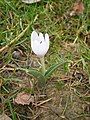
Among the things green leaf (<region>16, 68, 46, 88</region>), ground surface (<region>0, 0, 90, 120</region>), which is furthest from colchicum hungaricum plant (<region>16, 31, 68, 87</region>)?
ground surface (<region>0, 0, 90, 120</region>)

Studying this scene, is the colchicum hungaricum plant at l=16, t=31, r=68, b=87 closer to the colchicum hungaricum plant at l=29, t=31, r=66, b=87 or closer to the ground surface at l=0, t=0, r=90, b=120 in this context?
the colchicum hungaricum plant at l=29, t=31, r=66, b=87

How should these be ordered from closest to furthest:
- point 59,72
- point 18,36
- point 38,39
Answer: point 38,39 → point 59,72 → point 18,36

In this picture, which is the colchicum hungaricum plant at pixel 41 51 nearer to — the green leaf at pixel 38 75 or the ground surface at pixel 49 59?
the green leaf at pixel 38 75

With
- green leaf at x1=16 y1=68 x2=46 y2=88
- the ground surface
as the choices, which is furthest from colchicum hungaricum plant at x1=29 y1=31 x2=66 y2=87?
the ground surface

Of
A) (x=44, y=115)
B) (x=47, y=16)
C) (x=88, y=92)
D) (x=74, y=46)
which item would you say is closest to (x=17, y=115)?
(x=44, y=115)

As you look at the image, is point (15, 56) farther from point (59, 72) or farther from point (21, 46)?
point (59, 72)

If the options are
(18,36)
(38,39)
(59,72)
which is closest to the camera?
(38,39)

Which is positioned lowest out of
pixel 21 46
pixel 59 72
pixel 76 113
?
pixel 76 113

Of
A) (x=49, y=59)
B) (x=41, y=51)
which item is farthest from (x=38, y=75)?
(x=49, y=59)

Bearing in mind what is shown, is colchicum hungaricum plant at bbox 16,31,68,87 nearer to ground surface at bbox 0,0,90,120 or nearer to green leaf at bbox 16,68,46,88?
green leaf at bbox 16,68,46,88
